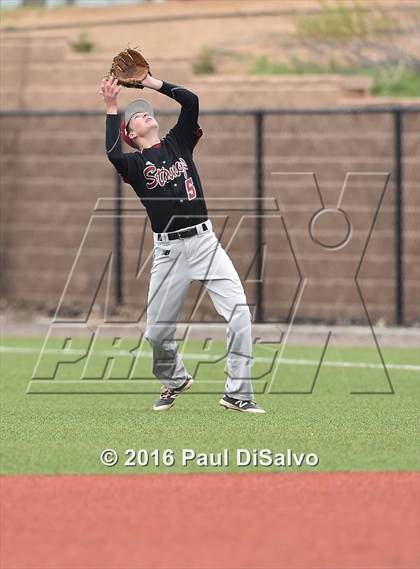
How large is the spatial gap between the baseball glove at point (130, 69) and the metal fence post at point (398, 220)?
33.3 ft

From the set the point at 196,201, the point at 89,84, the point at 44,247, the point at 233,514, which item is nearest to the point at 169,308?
the point at 196,201

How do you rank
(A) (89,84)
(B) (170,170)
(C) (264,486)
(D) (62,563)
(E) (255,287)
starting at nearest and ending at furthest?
1. (D) (62,563)
2. (C) (264,486)
3. (B) (170,170)
4. (E) (255,287)
5. (A) (89,84)

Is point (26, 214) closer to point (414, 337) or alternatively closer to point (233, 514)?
point (414, 337)

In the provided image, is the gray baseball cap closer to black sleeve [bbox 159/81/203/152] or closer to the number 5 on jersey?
black sleeve [bbox 159/81/203/152]

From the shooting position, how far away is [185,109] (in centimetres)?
1204

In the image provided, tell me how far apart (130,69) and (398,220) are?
10.6m

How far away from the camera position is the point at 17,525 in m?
7.82

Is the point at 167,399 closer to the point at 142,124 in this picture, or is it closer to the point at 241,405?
the point at 241,405

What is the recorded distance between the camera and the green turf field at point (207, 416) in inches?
392

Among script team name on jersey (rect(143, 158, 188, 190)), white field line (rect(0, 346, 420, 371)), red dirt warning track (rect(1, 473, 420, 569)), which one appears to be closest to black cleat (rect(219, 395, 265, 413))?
script team name on jersey (rect(143, 158, 188, 190))

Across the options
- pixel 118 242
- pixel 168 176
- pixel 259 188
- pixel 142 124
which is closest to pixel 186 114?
pixel 142 124

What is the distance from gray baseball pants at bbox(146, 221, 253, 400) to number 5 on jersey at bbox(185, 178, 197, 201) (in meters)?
0.25

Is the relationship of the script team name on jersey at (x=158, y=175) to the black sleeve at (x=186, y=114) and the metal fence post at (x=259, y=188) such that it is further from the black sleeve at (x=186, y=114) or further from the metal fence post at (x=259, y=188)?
the metal fence post at (x=259, y=188)

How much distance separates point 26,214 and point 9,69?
3.43 metres
